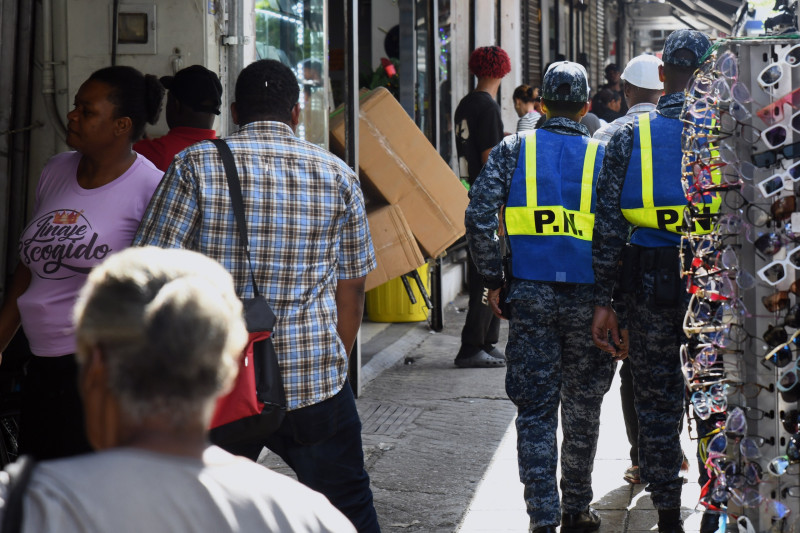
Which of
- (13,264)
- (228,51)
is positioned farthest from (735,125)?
(13,264)

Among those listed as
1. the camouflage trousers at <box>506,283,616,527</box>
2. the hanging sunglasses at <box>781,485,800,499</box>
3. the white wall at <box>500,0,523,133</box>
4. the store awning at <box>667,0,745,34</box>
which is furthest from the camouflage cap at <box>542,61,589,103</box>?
the store awning at <box>667,0,745,34</box>

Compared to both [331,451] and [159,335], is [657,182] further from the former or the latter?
[159,335]

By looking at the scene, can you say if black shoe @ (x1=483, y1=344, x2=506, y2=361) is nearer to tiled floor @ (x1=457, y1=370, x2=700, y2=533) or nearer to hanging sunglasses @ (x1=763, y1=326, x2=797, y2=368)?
tiled floor @ (x1=457, y1=370, x2=700, y2=533)

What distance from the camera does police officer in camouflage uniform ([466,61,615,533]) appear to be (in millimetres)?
4371

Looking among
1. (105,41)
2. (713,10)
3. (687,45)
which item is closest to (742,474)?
(687,45)

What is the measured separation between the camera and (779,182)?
2.96m

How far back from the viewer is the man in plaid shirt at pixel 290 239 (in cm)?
333

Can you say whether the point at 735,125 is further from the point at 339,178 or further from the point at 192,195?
the point at 192,195

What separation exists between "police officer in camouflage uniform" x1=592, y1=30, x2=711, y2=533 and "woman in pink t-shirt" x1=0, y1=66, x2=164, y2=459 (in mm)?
1584

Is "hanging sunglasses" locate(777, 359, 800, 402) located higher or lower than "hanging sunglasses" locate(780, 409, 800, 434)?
higher

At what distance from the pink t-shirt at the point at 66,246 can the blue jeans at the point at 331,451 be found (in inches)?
27.2

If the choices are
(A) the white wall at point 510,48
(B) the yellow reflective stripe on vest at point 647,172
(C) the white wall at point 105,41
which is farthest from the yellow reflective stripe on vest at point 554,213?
(A) the white wall at point 510,48

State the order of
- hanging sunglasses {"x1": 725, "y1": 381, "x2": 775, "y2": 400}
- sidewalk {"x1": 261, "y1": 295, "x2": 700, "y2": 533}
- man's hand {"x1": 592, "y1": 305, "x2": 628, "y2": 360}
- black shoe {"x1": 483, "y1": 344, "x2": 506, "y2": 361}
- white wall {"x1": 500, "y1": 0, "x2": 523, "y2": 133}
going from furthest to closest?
white wall {"x1": 500, "y1": 0, "x2": 523, "y2": 133}
black shoe {"x1": 483, "y1": 344, "x2": 506, "y2": 361}
sidewalk {"x1": 261, "y1": 295, "x2": 700, "y2": 533}
man's hand {"x1": 592, "y1": 305, "x2": 628, "y2": 360}
hanging sunglasses {"x1": 725, "y1": 381, "x2": 775, "y2": 400}

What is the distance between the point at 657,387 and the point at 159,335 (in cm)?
301
